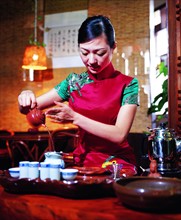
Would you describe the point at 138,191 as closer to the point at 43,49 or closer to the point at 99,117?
the point at 99,117

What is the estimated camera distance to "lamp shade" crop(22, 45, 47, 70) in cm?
546

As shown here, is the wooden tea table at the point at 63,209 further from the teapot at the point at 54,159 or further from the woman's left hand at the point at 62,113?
the woman's left hand at the point at 62,113

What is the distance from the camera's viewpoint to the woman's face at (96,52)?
5.82 feet

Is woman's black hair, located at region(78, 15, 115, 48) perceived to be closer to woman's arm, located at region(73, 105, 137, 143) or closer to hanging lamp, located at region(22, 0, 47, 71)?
woman's arm, located at region(73, 105, 137, 143)

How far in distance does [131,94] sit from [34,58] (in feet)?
12.8

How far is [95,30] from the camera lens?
1.78 meters

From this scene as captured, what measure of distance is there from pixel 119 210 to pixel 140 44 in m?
4.51

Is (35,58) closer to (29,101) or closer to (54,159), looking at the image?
(29,101)

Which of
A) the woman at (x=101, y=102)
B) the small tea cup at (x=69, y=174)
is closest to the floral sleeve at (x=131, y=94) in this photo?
the woman at (x=101, y=102)

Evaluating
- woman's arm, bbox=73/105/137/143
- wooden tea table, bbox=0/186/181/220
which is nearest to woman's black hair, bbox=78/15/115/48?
woman's arm, bbox=73/105/137/143

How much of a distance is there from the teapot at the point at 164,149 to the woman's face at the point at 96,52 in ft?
1.64

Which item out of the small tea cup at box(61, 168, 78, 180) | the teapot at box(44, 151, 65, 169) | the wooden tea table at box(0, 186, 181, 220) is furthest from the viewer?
the teapot at box(44, 151, 65, 169)

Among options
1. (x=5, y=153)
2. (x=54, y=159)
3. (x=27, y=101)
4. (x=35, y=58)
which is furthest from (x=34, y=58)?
(x=54, y=159)

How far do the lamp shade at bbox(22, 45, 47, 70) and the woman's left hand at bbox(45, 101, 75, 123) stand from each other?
3942 millimetres
